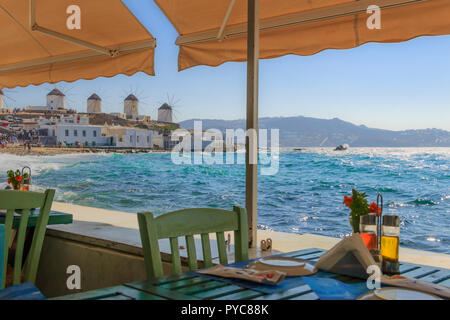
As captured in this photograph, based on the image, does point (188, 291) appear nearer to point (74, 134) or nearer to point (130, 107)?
point (130, 107)

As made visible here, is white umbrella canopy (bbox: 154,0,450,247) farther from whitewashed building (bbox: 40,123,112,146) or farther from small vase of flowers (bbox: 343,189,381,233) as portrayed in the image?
whitewashed building (bbox: 40,123,112,146)

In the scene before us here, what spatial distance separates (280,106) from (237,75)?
3.91 meters

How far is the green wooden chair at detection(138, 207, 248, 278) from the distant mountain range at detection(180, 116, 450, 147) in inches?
872

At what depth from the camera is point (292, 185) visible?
66.4 feet

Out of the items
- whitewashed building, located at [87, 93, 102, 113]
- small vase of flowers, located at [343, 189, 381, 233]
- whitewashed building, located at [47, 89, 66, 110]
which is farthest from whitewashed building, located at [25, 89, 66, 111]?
small vase of flowers, located at [343, 189, 381, 233]

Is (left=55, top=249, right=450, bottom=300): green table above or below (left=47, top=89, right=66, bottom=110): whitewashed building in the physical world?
below

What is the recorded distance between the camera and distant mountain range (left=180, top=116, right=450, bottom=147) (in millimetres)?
23781

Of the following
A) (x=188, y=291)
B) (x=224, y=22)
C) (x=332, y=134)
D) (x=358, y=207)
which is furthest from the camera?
(x=332, y=134)

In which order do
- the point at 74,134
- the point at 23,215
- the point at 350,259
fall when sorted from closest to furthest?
the point at 350,259
the point at 23,215
the point at 74,134

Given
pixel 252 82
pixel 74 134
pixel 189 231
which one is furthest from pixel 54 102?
pixel 189 231

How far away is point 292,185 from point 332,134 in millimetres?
5553

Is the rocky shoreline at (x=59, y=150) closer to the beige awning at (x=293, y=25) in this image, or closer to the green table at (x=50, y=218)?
the beige awning at (x=293, y=25)
